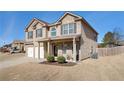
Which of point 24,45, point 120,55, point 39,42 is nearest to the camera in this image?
point 120,55

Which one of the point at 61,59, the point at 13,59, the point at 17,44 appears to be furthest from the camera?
the point at 13,59

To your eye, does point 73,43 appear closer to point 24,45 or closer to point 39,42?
point 39,42

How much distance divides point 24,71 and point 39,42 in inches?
127

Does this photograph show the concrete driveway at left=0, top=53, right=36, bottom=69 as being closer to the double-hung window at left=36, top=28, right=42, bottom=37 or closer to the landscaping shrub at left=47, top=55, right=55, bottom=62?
the landscaping shrub at left=47, top=55, right=55, bottom=62

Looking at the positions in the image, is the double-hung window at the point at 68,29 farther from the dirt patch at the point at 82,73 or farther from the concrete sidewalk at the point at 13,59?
the concrete sidewalk at the point at 13,59

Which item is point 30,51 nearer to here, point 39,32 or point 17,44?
point 17,44

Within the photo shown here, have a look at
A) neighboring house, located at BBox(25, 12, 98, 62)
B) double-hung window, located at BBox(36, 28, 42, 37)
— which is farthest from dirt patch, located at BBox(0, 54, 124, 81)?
double-hung window, located at BBox(36, 28, 42, 37)

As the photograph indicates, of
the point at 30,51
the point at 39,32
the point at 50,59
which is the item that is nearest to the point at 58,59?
the point at 50,59

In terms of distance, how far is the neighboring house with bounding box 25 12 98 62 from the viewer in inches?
330

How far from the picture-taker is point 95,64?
723 centimetres

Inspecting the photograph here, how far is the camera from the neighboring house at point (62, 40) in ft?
27.5

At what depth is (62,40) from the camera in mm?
8742

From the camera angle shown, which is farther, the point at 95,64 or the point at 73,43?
the point at 73,43
